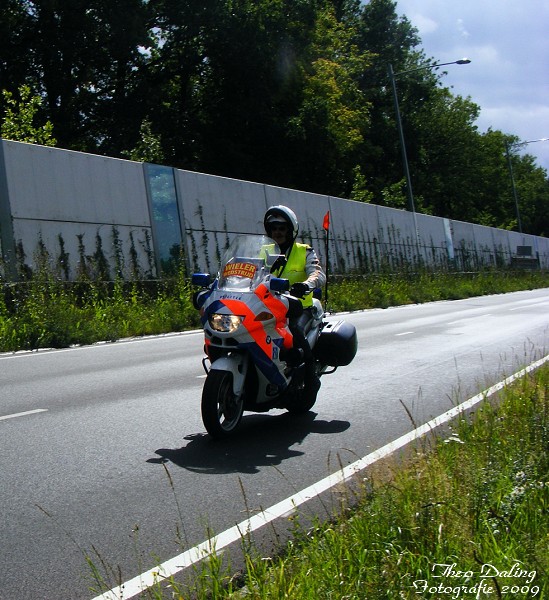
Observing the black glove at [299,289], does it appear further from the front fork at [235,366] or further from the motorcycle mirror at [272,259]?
the front fork at [235,366]

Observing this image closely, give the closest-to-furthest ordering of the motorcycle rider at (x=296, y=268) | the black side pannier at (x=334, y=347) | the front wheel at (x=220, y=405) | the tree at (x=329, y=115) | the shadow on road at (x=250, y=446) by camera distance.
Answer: the shadow on road at (x=250, y=446) → the front wheel at (x=220, y=405) → the motorcycle rider at (x=296, y=268) → the black side pannier at (x=334, y=347) → the tree at (x=329, y=115)

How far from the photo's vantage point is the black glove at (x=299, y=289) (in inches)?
290

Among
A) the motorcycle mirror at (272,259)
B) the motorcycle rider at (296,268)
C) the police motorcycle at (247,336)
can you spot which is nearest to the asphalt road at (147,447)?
the police motorcycle at (247,336)

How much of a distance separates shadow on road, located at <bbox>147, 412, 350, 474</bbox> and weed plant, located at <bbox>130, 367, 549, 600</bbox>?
1345 mm

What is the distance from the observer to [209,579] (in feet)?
12.8

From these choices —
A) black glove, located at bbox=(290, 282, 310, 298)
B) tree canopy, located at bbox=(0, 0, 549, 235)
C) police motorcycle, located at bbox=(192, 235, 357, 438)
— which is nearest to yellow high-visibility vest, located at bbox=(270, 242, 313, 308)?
police motorcycle, located at bbox=(192, 235, 357, 438)

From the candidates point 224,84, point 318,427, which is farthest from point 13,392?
point 224,84

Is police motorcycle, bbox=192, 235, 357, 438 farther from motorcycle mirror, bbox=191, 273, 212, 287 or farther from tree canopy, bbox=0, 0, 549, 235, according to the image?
tree canopy, bbox=0, 0, 549, 235

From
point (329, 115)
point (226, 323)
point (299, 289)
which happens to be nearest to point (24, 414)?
point (226, 323)

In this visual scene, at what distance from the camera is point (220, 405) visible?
7.05m

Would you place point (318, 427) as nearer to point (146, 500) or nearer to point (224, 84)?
point (146, 500)

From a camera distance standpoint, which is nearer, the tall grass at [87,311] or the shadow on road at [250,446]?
the shadow on road at [250,446]

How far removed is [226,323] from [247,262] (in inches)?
26.4

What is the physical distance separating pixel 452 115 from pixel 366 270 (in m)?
39.0
